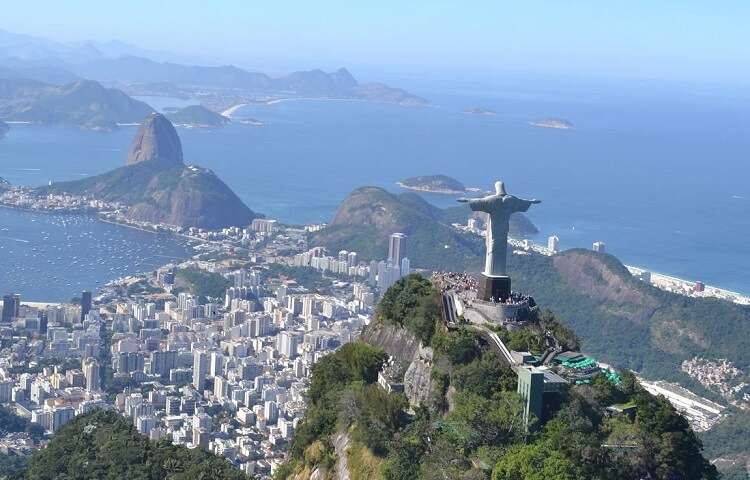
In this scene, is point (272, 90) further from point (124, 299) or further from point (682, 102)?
point (124, 299)

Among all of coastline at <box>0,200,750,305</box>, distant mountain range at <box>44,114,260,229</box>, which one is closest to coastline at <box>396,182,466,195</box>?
distant mountain range at <box>44,114,260,229</box>

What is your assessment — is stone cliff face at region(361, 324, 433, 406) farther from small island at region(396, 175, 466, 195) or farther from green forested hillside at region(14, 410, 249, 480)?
small island at region(396, 175, 466, 195)

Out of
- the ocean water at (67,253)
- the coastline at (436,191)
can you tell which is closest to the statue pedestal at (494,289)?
the ocean water at (67,253)

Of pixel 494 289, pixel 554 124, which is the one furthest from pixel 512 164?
pixel 494 289

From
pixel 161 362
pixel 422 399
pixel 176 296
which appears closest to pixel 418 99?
pixel 176 296

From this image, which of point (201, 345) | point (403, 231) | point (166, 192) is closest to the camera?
point (201, 345)

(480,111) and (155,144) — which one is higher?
(155,144)

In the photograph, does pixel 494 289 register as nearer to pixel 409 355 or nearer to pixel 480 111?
pixel 409 355
